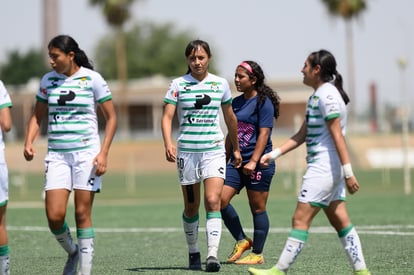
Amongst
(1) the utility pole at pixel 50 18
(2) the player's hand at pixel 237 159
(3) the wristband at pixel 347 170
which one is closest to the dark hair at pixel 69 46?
(2) the player's hand at pixel 237 159

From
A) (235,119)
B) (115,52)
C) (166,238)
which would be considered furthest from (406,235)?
(115,52)

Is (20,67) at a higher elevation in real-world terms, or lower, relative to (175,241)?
lower

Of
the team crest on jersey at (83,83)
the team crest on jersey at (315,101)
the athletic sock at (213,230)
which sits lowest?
the athletic sock at (213,230)

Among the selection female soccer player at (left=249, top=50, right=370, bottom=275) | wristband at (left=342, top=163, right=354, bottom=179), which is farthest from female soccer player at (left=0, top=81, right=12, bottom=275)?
wristband at (left=342, top=163, right=354, bottom=179)

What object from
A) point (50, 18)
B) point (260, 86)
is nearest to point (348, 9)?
point (50, 18)

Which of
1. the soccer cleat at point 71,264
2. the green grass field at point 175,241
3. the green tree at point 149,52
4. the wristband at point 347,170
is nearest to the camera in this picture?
the wristband at point 347,170

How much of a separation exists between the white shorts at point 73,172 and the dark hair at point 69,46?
0.87m

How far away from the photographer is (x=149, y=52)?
127750 millimetres

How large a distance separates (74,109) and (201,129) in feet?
6.14

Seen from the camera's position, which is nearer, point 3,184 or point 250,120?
point 3,184

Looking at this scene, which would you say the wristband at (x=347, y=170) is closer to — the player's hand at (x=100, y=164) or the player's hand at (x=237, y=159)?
the player's hand at (x=100, y=164)

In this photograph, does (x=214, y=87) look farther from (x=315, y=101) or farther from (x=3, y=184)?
(x=3, y=184)

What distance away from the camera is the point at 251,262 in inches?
451

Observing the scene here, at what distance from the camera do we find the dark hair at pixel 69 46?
9.14 metres
